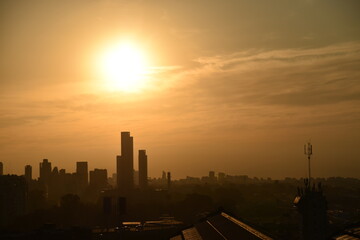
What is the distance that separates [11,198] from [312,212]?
116 meters

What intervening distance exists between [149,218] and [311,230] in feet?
335

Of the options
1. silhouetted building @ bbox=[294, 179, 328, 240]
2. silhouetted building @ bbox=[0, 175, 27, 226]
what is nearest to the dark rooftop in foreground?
silhouetted building @ bbox=[294, 179, 328, 240]

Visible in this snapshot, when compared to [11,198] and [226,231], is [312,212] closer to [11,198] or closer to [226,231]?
[226,231]

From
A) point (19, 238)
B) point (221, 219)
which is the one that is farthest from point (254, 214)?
point (221, 219)

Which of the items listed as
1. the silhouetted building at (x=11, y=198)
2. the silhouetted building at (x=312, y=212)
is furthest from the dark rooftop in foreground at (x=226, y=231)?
the silhouetted building at (x=11, y=198)

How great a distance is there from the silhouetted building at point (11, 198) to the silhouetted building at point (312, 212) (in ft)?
348

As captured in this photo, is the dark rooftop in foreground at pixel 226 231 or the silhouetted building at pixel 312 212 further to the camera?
the dark rooftop in foreground at pixel 226 231

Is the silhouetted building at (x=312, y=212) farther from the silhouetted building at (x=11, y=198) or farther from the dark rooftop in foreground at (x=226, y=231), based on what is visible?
the silhouetted building at (x=11, y=198)

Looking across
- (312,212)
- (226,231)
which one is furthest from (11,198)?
(312,212)

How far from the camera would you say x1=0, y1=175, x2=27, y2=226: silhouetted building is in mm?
125312

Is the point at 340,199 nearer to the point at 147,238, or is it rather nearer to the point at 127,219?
the point at 127,219

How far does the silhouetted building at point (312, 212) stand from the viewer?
26156 millimetres

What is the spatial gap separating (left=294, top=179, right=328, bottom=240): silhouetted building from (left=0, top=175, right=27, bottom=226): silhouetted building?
10621 centimetres

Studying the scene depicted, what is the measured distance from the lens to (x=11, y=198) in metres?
130
